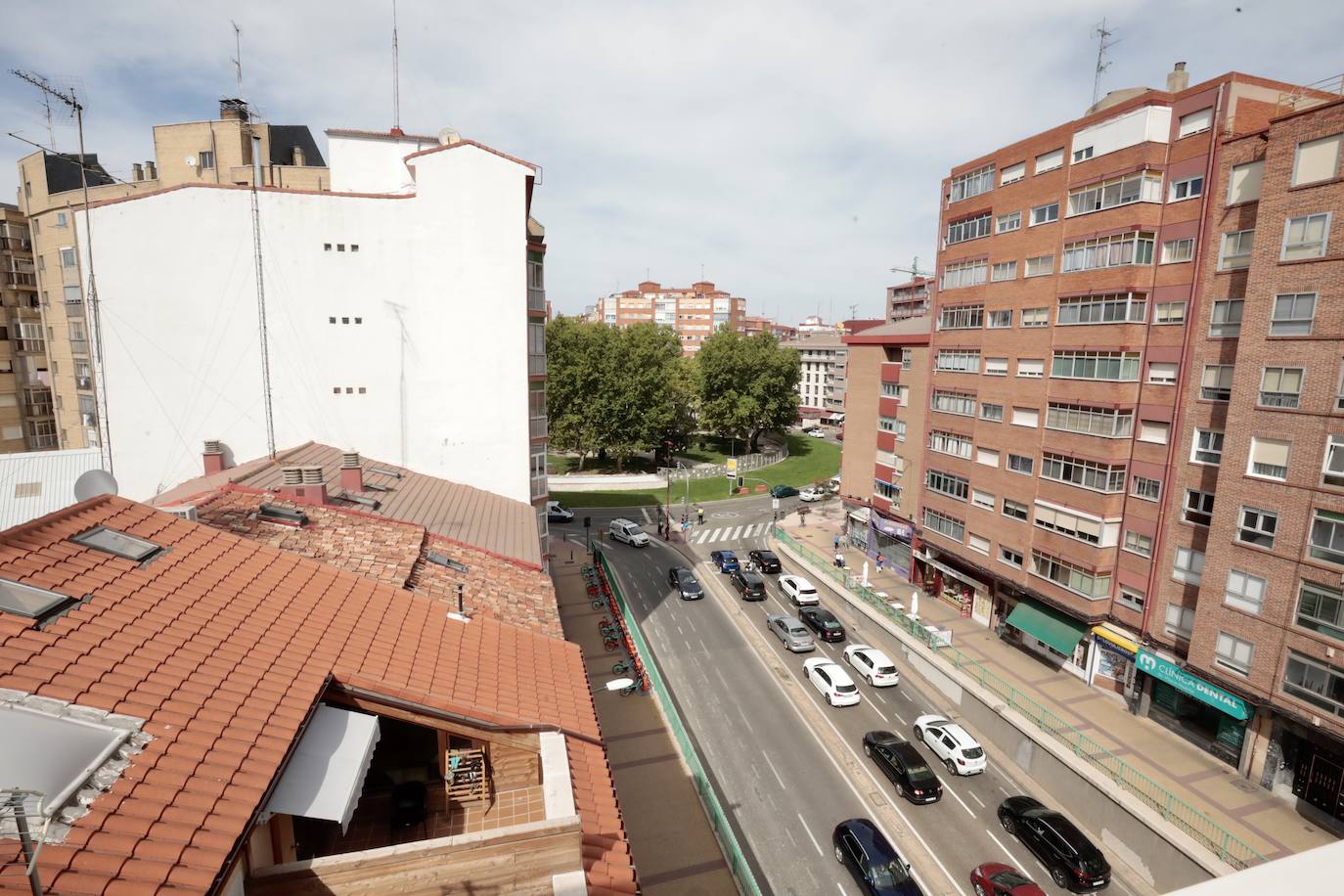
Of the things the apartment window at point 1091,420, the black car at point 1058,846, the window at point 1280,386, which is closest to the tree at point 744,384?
the apartment window at point 1091,420

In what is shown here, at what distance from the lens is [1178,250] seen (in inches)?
895

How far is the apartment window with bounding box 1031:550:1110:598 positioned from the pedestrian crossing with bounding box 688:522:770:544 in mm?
25051

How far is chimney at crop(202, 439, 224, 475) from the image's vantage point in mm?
21859

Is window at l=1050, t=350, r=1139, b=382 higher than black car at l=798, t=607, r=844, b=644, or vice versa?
window at l=1050, t=350, r=1139, b=382

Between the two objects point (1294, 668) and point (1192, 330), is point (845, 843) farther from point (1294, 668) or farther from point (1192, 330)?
point (1192, 330)

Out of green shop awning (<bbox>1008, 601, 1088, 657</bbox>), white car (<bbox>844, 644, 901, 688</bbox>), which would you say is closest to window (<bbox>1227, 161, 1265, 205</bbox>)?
green shop awning (<bbox>1008, 601, 1088, 657</bbox>)

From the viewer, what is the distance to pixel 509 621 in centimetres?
1489

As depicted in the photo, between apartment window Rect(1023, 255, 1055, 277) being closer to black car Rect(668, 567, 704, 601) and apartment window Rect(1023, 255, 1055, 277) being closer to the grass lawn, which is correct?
black car Rect(668, 567, 704, 601)

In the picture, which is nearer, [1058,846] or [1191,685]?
[1058,846]

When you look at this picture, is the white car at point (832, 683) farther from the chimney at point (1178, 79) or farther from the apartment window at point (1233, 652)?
the chimney at point (1178, 79)

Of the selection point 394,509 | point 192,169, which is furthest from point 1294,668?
point 192,169

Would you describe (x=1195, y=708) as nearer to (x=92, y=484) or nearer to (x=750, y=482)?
(x=92, y=484)

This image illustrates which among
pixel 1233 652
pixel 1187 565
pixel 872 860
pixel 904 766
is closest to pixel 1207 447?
pixel 1187 565

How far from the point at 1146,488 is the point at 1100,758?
9892 mm
